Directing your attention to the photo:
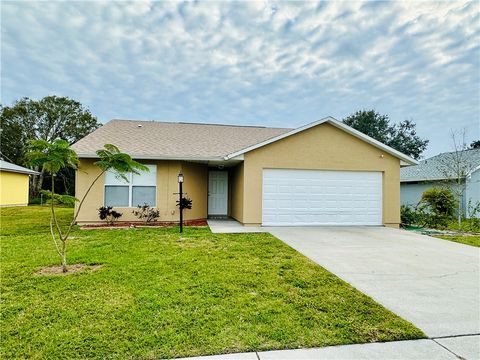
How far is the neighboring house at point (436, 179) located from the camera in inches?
586

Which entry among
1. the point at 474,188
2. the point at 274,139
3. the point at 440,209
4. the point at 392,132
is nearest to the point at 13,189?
the point at 274,139

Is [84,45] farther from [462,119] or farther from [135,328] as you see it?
[462,119]

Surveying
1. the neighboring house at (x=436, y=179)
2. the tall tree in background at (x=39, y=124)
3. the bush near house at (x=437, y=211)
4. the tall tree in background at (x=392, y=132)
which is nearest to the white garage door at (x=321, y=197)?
the bush near house at (x=437, y=211)

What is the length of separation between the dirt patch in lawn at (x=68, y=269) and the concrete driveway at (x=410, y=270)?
14.7ft

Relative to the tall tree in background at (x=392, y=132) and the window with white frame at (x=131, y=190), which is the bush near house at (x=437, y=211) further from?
the tall tree in background at (x=392, y=132)

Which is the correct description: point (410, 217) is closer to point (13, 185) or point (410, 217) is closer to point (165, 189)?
point (165, 189)

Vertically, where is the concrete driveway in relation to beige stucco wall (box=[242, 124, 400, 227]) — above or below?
Answer: below

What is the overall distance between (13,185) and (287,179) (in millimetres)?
21228

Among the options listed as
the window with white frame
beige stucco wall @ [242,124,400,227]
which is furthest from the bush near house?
the window with white frame

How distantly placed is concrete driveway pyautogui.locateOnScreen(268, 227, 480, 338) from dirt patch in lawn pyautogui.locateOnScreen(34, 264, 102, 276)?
449 centimetres

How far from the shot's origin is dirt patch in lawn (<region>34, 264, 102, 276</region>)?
4.87m

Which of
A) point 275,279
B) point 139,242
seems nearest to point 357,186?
point 275,279

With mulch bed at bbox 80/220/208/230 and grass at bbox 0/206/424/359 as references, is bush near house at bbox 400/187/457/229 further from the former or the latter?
mulch bed at bbox 80/220/208/230

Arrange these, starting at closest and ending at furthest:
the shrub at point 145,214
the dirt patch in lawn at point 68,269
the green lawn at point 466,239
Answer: the dirt patch in lawn at point 68,269 → the green lawn at point 466,239 → the shrub at point 145,214
